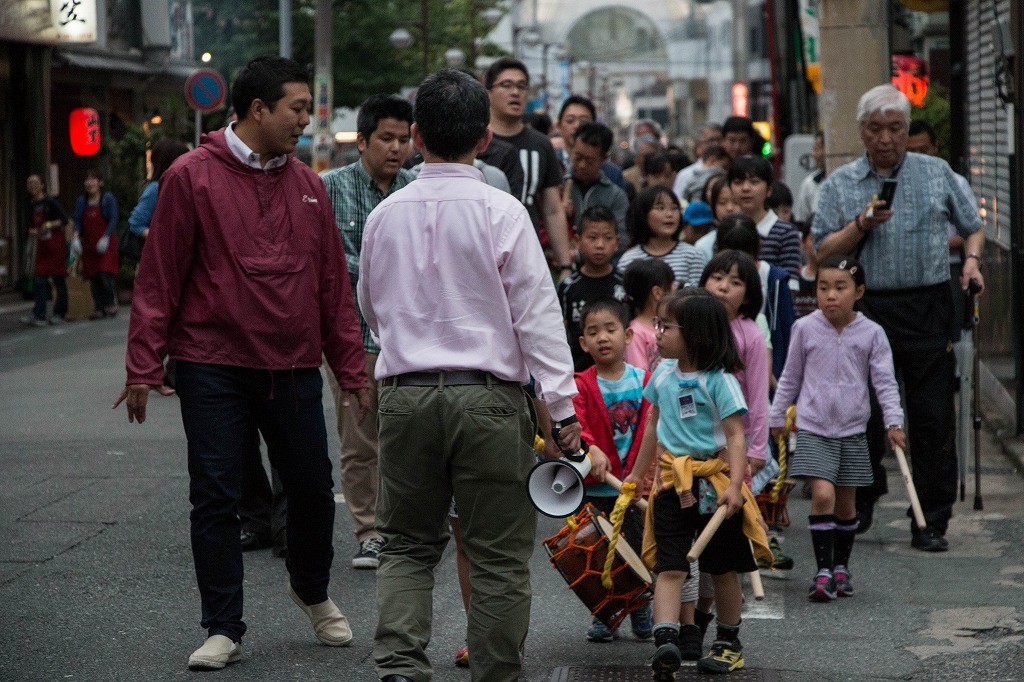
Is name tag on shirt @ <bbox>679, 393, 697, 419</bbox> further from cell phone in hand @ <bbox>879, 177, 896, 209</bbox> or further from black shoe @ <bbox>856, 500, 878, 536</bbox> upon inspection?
cell phone in hand @ <bbox>879, 177, 896, 209</bbox>

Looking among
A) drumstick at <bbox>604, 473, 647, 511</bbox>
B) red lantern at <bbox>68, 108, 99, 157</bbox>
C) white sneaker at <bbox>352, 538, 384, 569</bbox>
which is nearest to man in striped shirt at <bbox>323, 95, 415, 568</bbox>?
white sneaker at <bbox>352, 538, 384, 569</bbox>

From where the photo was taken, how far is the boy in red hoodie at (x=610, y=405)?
5.94 metres

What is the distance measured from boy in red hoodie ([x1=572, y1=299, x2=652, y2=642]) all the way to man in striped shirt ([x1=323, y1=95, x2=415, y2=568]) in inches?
43.7

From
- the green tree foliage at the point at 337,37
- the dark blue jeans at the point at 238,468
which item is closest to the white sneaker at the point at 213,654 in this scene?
the dark blue jeans at the point at 238,468

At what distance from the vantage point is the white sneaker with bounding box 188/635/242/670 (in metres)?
5.46

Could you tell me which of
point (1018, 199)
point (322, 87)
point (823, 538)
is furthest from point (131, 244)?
point (322, 87)

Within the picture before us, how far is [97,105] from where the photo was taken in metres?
29.1

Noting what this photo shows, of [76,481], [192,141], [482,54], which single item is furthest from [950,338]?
[482,54]

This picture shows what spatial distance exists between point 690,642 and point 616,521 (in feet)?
1.78

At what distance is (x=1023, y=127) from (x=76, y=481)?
626 cm

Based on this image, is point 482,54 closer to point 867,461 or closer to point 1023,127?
point 1023,127

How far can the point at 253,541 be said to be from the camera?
7609 millimetres

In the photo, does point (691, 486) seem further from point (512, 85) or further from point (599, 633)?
point (512, 85)

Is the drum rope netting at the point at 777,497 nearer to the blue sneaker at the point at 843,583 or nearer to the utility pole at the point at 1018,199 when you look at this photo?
the blue sneaker at the point at 843,583
